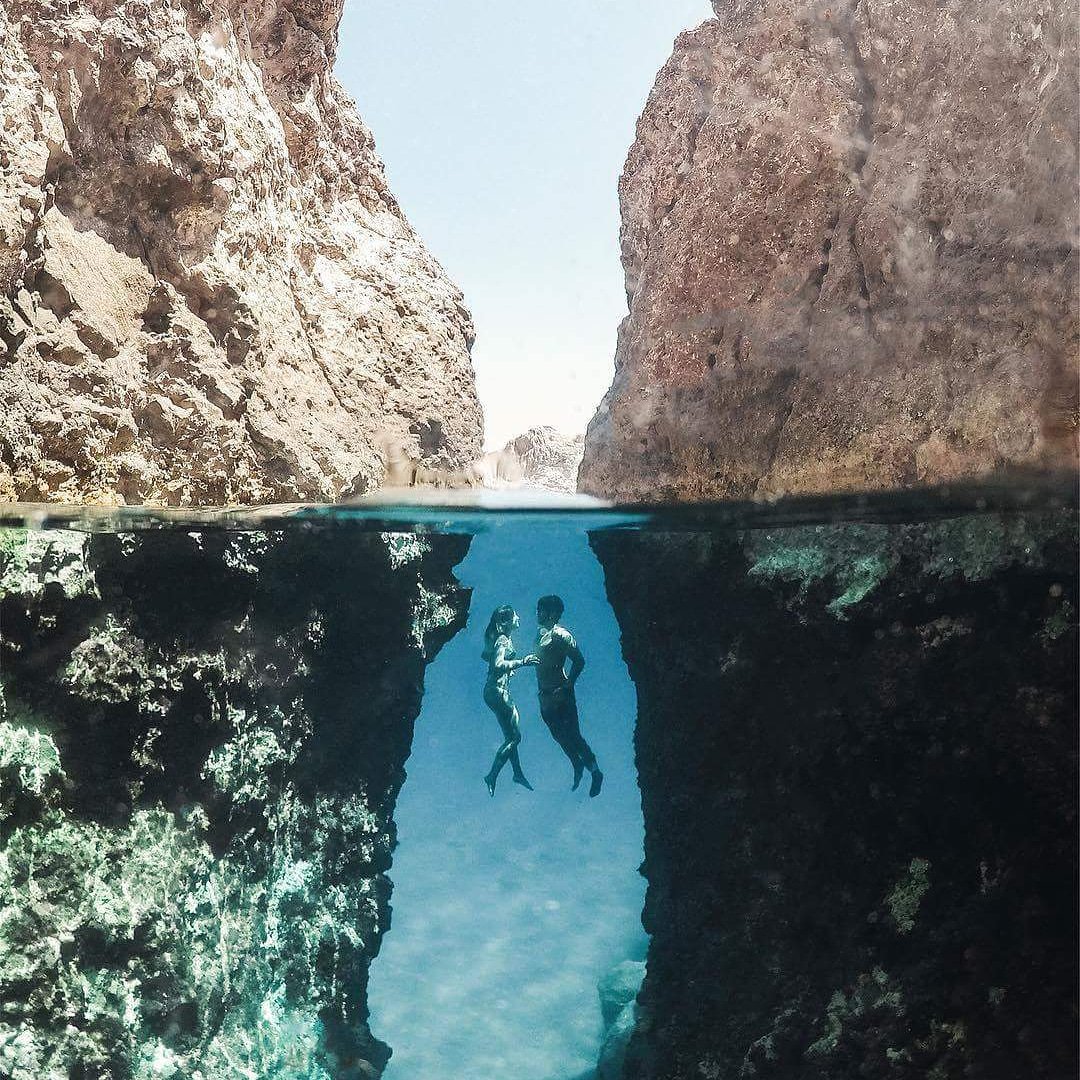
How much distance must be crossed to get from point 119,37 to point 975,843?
6990 millimetres

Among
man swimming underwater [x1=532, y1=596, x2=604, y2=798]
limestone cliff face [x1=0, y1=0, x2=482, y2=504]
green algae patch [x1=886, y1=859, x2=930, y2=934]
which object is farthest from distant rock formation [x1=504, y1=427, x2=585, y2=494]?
green algae patch [x1=886, y1=859, x2=930, y2=934]

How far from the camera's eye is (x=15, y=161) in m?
4.10

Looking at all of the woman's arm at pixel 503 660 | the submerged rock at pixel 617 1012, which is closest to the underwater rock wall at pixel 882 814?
the submerged rock at pixel 617 1012

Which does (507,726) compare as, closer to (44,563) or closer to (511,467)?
(511,467)

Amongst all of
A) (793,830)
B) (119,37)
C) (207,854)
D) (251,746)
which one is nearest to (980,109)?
(793,830)

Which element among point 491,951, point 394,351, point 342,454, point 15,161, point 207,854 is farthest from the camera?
point 491,951

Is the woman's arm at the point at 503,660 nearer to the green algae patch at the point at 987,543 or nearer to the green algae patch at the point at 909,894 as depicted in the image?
the green algae patch at the point at 909,894

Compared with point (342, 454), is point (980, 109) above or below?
above

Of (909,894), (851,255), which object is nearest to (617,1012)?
(909,894)

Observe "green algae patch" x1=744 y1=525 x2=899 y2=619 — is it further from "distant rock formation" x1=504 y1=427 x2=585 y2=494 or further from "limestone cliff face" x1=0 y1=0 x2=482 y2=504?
"distant rock formation" x1=504 y1=427 x2=585 y2=494

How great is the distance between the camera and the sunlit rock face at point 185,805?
13.8 feet

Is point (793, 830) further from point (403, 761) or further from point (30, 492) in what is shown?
point (30, 492)

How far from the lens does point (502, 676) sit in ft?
31.2

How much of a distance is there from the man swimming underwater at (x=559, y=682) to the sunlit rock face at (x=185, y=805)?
2.67 meters
